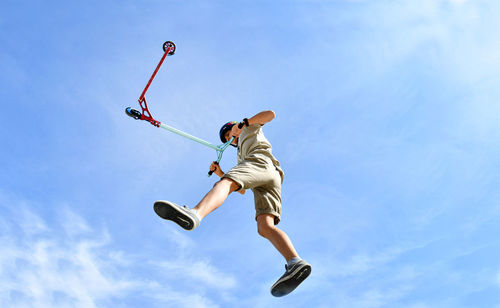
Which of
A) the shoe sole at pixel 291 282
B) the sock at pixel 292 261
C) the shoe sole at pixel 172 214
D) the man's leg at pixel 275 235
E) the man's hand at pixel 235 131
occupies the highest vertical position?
the man's hand at pixel 235 131

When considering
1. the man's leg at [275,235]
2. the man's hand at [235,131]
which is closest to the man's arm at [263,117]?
the man's hand at [235,131]

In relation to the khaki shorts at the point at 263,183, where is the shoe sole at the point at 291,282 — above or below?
below

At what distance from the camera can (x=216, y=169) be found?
6.24 m

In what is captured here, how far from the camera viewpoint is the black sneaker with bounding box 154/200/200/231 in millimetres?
3596

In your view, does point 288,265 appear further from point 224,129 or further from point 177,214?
point 224,129

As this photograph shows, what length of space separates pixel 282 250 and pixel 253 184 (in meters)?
0.81

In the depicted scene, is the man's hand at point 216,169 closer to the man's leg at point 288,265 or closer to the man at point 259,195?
the man at point 259,195

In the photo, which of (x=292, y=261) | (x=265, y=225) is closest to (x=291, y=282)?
(x=292, y=261)

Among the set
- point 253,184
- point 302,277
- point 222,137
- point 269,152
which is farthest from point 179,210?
point 222,137

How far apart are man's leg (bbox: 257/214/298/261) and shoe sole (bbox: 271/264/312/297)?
0.66ft

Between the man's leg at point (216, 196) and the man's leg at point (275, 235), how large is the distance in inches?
25.0

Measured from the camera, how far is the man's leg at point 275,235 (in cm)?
433

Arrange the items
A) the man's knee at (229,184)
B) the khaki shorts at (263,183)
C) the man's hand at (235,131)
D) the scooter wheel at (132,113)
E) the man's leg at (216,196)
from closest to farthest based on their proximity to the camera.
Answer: the man's leg at (216,196) < the man's knee at (229,184) < the khaki shorts at (263,183) < the man's hand at (235,131) < the scooter wheel at (132,113)

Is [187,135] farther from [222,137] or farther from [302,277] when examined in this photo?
[302,277]
